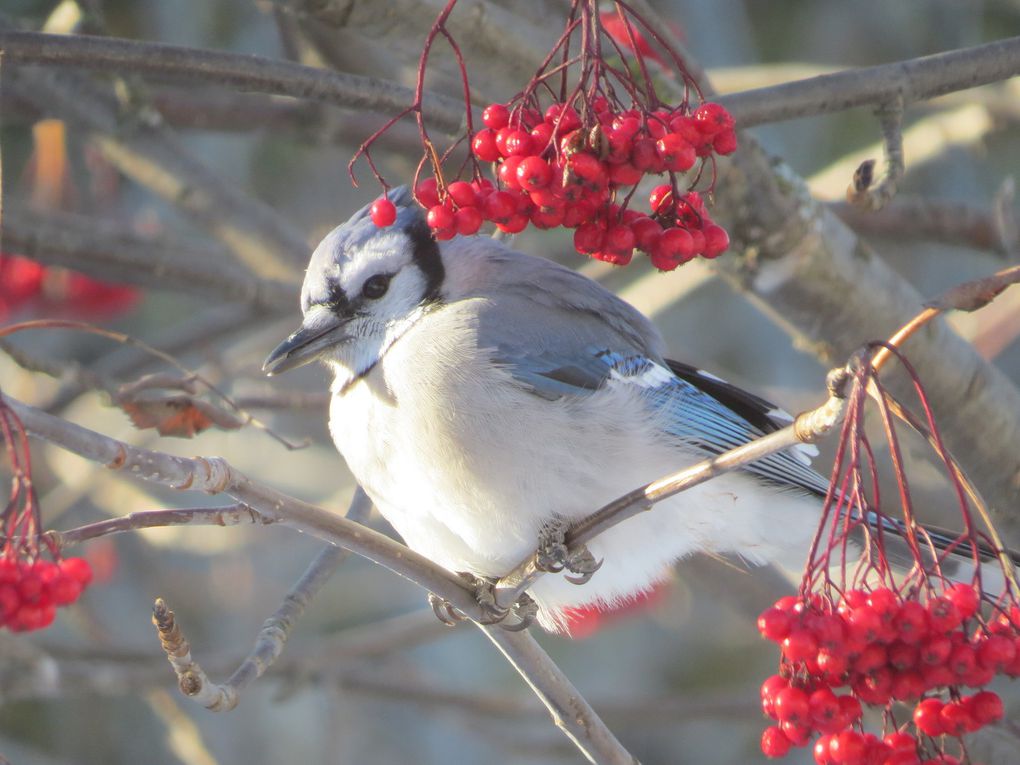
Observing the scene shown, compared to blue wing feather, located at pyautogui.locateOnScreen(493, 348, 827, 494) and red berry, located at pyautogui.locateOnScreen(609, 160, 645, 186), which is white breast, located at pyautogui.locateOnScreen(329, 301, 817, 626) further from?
red berry, located at pyautogui.locateOnScreen(609, 160, 645, 186)

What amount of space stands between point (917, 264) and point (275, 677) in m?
3.08

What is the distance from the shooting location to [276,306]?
3025 mm

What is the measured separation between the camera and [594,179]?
Result: 1.58 m

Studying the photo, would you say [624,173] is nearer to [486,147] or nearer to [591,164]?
[591,164]

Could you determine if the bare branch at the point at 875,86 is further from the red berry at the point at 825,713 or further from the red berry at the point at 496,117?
the red berry at the point at 825,713

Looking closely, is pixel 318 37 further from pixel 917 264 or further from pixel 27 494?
pixel 917 264

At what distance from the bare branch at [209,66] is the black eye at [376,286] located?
12.5 inches

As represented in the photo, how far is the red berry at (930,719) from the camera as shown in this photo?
1401 millimetres

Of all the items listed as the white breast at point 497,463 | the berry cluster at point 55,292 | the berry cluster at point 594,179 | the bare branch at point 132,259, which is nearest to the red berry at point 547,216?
the berry cluster at point 594,179

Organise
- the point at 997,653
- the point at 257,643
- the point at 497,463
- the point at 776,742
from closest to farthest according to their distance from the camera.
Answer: the point at 997,653 → the point at 776,742 → the point at 257,643 → the point at 497,463

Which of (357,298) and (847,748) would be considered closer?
(847,748)

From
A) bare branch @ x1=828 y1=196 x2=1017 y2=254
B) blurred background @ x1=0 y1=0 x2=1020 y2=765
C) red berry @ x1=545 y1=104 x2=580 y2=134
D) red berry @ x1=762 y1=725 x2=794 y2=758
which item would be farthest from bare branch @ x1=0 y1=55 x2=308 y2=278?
red berry @ x1=762 y1=725 x2=794 y2=758

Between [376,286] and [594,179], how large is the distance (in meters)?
0.80

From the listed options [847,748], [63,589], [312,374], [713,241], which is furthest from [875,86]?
[312,374]
